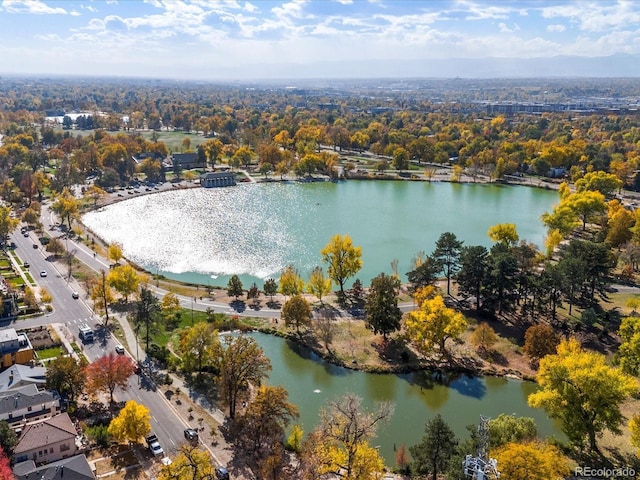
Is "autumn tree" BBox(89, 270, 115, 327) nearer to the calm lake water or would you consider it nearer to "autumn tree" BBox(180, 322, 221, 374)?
the calm lake water

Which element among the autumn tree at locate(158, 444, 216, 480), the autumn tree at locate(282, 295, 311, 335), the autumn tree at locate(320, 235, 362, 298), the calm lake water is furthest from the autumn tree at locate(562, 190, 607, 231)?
the autumn tree at locate(158, 444, 216, 480)

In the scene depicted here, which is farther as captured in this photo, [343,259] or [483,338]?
[343,259]

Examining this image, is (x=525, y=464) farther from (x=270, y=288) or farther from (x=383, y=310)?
(x=270, y=288)

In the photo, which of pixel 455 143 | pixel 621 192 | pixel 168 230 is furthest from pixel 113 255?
pixel 455 143

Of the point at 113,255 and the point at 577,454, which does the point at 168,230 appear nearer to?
the point at 113,255

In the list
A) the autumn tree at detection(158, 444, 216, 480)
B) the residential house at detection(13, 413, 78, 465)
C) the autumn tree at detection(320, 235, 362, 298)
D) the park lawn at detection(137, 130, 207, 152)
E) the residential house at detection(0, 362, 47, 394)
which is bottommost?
the residential house at detection(13, 413, 78, 465)

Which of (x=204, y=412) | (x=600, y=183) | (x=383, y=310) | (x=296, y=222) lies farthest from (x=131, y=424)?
(x=600, y=183)
